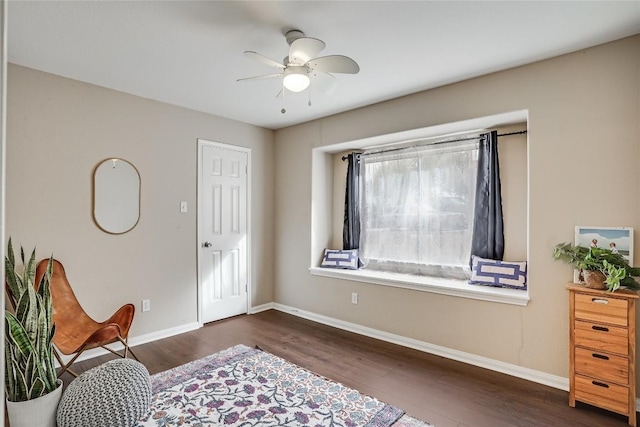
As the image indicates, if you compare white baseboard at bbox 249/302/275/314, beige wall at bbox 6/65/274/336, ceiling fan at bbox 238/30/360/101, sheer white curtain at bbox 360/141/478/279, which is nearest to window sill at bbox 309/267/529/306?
sheer white curtain at bbox 360/141/478/279

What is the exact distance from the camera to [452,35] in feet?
7.39

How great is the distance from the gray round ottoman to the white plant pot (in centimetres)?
4

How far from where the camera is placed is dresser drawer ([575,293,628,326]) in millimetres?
2116

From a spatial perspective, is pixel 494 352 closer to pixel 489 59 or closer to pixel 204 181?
pixel 489 59

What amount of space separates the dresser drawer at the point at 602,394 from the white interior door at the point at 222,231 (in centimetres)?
353

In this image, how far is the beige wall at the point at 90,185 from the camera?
2.75 metres

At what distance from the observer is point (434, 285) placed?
317cm

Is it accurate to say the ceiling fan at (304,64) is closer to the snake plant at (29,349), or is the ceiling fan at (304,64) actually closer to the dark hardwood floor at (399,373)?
the snake plant at (29,349)

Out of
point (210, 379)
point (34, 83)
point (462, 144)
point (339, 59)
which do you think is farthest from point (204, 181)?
point (462, 144)

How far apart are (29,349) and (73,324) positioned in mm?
1230

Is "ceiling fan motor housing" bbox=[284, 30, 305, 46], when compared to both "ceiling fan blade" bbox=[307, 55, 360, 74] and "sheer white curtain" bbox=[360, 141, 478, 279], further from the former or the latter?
"sheer white curtain" bbox=[360, 141, 478, 279]

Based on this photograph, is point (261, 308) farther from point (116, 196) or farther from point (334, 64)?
point (334, 64)

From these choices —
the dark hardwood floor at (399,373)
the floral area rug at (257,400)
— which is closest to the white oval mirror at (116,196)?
the dark hardwood floor at (399,373)

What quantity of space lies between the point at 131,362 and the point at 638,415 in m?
3.29
